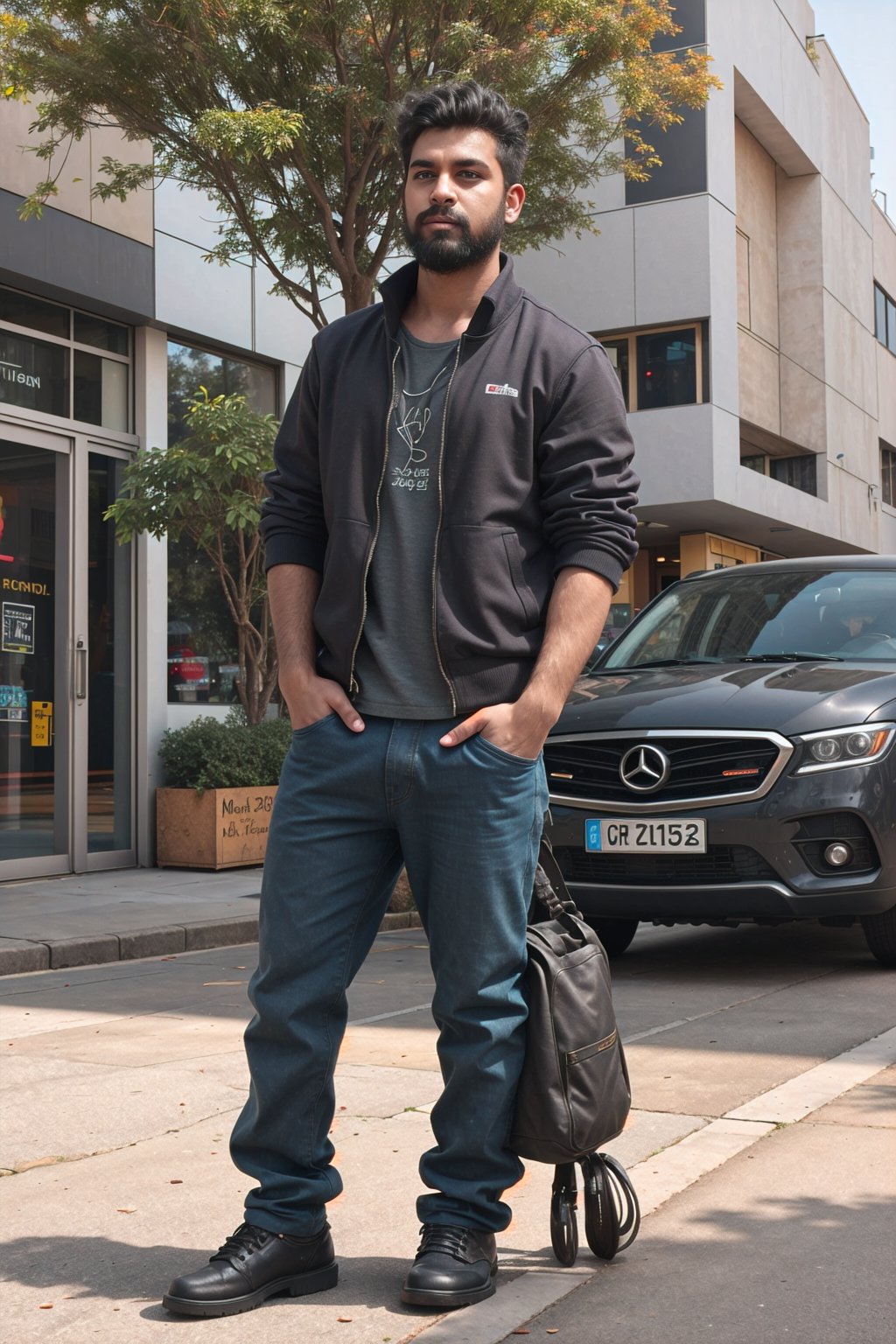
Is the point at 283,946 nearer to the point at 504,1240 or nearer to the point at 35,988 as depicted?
the point at 504,1240

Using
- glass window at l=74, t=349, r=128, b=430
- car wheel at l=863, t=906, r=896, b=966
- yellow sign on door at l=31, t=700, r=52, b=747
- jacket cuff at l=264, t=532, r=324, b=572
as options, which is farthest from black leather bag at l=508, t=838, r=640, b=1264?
glass window at l=74, t=349, r=128, b=430

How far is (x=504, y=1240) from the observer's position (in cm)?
312

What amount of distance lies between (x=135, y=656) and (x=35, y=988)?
18.1ft

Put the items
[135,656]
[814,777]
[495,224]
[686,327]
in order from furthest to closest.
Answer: [686,327] → [135,656] → [814,777] → [495,224]

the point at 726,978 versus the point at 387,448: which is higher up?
the point at 387,448

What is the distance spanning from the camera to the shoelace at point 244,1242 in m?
2.74

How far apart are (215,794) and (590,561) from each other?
9128 millimetres

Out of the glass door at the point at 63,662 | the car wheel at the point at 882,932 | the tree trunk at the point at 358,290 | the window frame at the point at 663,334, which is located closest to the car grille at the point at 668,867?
the car wheel at the point at 882,932

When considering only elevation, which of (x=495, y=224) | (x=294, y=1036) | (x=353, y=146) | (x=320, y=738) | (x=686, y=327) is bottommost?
(x=294, y=1036)

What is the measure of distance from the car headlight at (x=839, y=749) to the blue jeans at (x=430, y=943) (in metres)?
3.60

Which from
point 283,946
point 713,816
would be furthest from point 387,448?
point 713,816

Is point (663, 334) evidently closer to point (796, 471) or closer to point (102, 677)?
point (796, 471)

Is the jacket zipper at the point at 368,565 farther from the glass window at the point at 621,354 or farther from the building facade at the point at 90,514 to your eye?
the glass window at the point at 621,354

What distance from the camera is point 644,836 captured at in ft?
21.1
